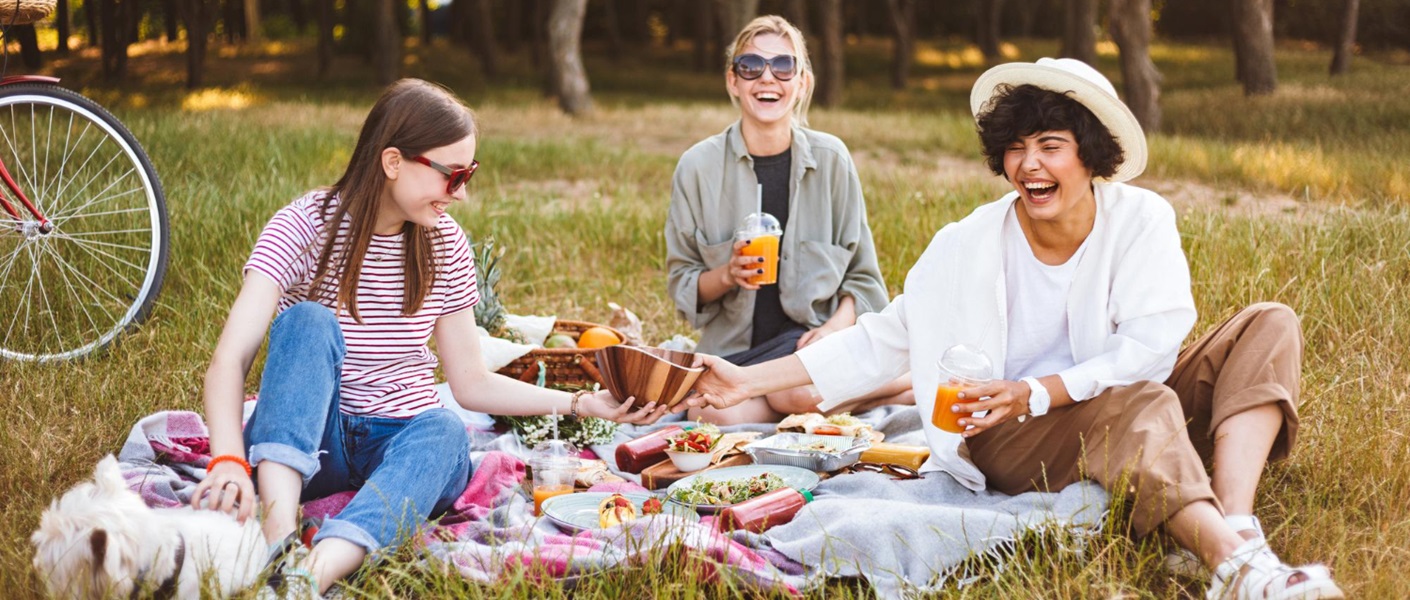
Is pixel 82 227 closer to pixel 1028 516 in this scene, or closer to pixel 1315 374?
pixel 1028 516

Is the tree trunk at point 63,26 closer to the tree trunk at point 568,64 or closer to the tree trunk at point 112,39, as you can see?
the tree trunk at point 112,39

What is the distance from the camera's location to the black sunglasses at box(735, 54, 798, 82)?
4.49 metres

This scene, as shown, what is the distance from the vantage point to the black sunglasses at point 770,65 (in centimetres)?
449

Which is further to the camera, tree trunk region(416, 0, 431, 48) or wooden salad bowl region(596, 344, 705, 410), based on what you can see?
tree trunk region(416, 0, 431, 48)

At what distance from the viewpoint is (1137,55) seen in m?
13.4

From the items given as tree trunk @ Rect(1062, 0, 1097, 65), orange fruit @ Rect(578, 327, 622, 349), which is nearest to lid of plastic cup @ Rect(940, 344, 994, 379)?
orange fruit @ Rect(578, 327, 622, 349)

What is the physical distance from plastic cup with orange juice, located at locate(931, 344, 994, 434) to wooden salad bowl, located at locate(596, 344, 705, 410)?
65cm

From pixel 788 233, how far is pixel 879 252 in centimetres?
201

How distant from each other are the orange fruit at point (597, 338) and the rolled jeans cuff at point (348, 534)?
6.77 ft

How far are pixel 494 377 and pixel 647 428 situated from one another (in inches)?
49.6

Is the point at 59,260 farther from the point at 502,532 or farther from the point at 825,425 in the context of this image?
the point at 825,425

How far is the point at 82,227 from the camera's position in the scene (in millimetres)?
5500

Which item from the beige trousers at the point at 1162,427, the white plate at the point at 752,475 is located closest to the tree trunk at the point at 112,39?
the white plate at the point at 752,475

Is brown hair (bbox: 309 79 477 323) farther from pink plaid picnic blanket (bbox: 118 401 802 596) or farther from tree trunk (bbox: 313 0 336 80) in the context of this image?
tree trunk (bbox: 313 0 336 80)
